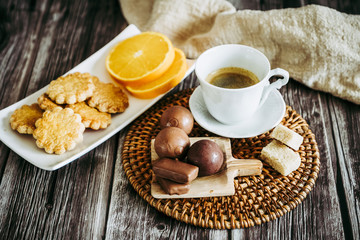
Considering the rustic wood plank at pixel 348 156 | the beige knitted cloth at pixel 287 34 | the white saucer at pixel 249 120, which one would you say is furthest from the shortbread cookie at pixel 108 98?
the rustic wood plank at pixel 348 156

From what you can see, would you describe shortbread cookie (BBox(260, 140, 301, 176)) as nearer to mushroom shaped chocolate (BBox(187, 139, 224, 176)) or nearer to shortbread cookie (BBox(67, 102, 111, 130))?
mushroom shaped chocolate (BBox(187, 139, 224, 176))

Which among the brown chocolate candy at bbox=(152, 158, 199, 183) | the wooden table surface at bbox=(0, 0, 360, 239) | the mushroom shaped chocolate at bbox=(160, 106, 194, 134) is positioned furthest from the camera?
the mushroom shaped chocolate at bbox=(160, 106, 194, 134)

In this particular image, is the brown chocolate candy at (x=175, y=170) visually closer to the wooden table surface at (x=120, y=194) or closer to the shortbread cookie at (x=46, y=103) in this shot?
the wooden table surface at (x=120, y=194)

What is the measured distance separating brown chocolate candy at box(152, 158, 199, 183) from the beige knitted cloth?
1139 millimetres

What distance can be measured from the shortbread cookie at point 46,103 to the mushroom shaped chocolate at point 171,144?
2.45 feet

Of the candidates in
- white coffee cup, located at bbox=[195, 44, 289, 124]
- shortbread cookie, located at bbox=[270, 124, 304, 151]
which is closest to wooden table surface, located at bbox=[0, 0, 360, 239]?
shortbread cookie, located at bbox=[270, 124, 304, 151]

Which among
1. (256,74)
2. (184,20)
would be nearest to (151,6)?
(184,20)

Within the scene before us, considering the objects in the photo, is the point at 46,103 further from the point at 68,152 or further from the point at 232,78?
the point at 232,78

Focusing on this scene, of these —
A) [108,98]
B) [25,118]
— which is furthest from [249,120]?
[25,118]

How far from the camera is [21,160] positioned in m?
1.81

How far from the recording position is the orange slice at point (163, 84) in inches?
76.9

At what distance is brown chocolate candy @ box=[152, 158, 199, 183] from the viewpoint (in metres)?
1.34

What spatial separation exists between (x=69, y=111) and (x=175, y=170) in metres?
0.78

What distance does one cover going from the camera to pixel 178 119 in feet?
5.32
